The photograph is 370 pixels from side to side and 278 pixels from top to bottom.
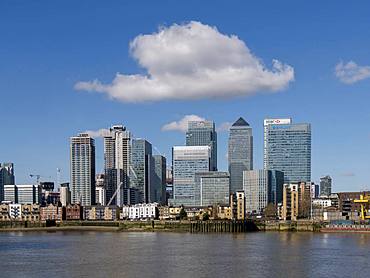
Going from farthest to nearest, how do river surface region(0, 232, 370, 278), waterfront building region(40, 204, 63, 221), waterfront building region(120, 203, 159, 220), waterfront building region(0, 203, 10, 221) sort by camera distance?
waterfront building region(0, 203, 10, 221) → waterfront building region(120, 203, 159, 220) → waterfront building region(40, 204, 63, 221) → river surface region(0, 232, 370, 278)

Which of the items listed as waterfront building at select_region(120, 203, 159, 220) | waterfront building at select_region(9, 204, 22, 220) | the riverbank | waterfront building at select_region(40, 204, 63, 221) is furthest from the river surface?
waterfront building at select_region(9, 204, 22, 220)

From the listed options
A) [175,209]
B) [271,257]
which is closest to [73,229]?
[175,209]

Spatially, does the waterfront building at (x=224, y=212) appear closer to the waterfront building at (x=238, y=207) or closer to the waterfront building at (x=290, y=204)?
the waterfront building at (x=238, y=207)

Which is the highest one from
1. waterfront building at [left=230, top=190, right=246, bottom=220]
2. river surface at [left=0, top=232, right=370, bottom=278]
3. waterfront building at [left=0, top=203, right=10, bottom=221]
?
river surface at [left=0, top=232, right=370, bottom=278]

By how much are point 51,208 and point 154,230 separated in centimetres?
4557

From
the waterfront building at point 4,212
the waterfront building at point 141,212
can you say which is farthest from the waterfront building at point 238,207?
the waterfront building at point 4,212

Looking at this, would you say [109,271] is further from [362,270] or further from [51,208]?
[51,208]

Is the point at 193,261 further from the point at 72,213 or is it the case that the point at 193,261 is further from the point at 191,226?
the point at 72,213

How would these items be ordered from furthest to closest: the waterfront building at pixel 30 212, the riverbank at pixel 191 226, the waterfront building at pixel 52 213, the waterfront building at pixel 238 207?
the waterfront building at pixel 30 212 < the waterfront building at pixel 52 213 < the waterfront building at pixel 238 207 < the riverbank at pixel 191 226

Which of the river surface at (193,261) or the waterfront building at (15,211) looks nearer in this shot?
the river surface at (193,261)

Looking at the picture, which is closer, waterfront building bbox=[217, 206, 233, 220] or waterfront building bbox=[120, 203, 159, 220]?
waterfront building bbox=[217, 206, 233, 220]

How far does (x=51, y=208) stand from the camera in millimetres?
166500

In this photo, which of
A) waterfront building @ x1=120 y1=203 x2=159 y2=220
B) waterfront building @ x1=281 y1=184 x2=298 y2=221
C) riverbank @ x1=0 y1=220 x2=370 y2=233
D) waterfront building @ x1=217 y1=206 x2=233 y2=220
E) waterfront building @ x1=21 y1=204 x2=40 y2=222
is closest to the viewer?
riverbank @ x1=0 y1=220 x2=370 y2=233

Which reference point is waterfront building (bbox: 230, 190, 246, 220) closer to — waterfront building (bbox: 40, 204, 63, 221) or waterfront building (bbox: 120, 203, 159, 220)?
waterfront building (bbox: 120, 203, 159, 220)
